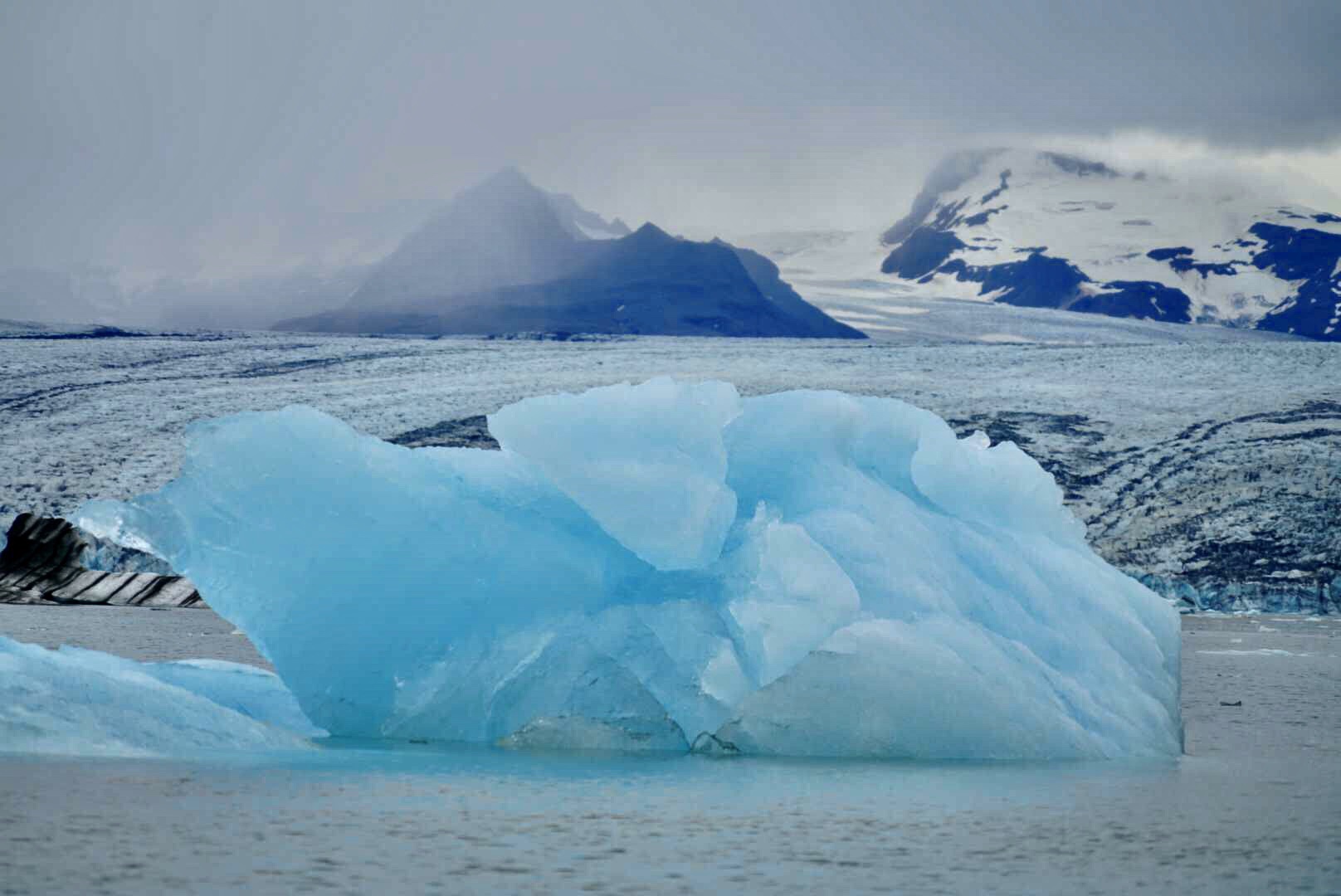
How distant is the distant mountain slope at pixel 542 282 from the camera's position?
42.3 metres

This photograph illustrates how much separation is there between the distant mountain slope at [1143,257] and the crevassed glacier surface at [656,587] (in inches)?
2988

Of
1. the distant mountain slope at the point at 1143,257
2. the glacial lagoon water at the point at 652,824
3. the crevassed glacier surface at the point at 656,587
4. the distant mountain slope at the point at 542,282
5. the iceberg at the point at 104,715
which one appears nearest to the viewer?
the glacial lagoon water at the point at 652,824

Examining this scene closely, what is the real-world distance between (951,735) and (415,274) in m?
39.0

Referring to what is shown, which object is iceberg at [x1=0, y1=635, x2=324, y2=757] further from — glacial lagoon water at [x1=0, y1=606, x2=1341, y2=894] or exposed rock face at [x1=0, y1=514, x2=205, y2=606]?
exposed rock face at [x1=0, y1=514, x2=205, y2=606]

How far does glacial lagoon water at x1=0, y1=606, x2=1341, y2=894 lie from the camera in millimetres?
3789

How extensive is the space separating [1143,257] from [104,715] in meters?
86.1

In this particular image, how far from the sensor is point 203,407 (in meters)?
25.4

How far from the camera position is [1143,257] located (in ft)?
284

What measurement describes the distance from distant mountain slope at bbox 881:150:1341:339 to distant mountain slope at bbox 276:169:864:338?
38.3m

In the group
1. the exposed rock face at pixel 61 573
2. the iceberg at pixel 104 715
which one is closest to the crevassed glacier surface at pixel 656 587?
the iceberg at pixel 104 715

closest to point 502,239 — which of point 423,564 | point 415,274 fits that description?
point 415,274

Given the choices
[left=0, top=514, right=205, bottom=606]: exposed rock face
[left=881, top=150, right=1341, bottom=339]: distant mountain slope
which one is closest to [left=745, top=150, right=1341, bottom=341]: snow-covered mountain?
[left=881, top=150, right=1341, bottom=339]: distant mountain slope

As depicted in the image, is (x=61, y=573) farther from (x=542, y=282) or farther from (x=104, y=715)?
(x=542, y=282)

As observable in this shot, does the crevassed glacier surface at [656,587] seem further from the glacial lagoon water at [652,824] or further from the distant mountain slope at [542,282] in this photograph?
the distant mountain slope at [542,282]
